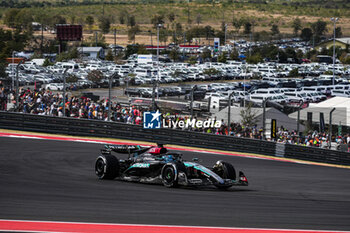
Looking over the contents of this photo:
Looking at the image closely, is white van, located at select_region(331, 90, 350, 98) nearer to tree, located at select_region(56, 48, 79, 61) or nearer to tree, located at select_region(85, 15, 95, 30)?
tree, located at select_region(56, 48, 79, 61)

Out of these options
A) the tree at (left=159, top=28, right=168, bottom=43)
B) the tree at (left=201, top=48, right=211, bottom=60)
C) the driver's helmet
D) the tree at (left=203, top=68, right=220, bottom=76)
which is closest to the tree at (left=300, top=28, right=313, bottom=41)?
the tree at (left=159, top=28, right=168, bottom=43)

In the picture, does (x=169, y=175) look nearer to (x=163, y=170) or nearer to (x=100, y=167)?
(x=163, y=170)

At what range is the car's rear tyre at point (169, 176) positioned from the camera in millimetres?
10008

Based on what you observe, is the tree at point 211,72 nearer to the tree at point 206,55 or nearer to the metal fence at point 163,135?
the tree at point 206,55

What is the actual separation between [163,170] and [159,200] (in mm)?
1506

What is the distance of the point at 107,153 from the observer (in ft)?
37.7

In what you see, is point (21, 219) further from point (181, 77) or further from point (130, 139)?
point (181, 77)

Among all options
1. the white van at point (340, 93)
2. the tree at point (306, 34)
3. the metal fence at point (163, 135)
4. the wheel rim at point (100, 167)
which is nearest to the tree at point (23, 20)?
the tree at point (306, 34)

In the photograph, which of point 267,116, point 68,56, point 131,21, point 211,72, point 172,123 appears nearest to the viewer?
point 172,123

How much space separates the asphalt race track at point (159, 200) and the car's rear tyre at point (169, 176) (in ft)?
0.44

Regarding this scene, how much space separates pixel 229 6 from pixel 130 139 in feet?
511

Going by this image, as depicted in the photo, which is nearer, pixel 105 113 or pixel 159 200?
pixel 159 200

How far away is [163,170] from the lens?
10.3m

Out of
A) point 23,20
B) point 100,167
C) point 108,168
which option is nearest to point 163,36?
point 23,20
